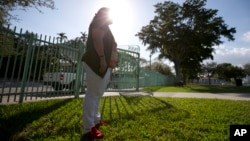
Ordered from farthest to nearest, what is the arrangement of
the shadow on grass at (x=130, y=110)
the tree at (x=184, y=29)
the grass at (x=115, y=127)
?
1. the tree at (x=184, y=29)
2. the shadow on grass at (x=130, y=110)
3. the grass at (x=115, y=127)

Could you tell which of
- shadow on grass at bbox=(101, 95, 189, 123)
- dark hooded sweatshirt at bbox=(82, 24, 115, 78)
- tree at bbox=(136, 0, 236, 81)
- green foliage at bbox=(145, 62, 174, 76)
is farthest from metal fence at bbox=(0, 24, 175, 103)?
green foliage at bbox=(145, 62, 174, 76)

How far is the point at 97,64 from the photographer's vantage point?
3.21m

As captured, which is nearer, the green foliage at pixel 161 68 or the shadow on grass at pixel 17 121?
the shadow on grass at pixel 17 121

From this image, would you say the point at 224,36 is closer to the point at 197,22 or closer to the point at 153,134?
the point at 197,22

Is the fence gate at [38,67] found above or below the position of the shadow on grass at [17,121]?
above

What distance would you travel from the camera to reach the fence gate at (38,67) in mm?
5676

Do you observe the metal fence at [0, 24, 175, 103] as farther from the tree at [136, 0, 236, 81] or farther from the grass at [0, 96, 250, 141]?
the tree at [136, 0, 236, 81]

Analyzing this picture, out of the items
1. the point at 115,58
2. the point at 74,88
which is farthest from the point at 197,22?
the point at 115,58

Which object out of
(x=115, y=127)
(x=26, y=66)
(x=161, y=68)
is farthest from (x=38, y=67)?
(x=161, y=68)

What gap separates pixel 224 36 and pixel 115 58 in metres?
36.1

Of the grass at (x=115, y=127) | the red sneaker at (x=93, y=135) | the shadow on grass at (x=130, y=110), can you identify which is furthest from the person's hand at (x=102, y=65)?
the shadow on grass at (x=130, y=110)

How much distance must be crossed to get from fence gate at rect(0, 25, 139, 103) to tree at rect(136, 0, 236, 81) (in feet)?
89.9

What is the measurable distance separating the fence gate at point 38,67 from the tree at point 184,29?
2739 centimetres

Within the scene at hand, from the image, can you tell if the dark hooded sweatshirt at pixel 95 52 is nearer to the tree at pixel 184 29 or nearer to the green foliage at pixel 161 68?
the tree at pixel 184 29
